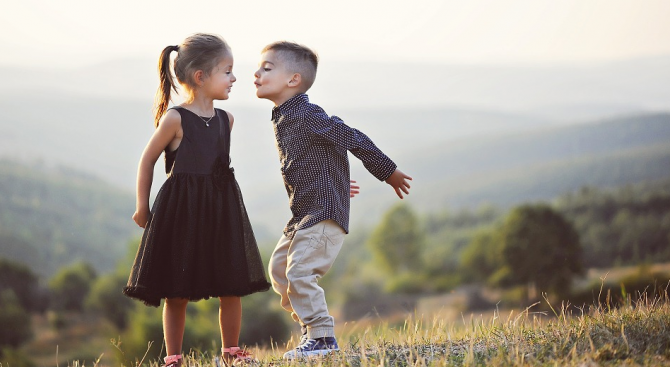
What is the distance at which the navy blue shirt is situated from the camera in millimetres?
3686

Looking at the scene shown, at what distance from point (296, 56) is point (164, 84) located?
704 millimetres

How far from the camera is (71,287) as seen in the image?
34.0 metres

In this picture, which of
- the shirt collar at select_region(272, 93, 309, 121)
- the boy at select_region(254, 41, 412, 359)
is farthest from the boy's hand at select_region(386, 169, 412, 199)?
the shirt collar at select_region(272, 93, 309, 121)

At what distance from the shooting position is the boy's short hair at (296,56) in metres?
3.86

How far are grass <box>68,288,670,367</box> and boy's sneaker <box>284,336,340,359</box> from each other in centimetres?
7

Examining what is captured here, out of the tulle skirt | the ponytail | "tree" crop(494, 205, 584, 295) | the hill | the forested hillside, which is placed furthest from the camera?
the forested hillside

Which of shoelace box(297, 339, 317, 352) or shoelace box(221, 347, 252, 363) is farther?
shoelace box(221, 347, 252, 363)

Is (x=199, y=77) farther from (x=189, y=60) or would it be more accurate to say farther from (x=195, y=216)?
(x=195, y=216)

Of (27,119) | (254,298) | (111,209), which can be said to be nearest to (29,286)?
(111,209)

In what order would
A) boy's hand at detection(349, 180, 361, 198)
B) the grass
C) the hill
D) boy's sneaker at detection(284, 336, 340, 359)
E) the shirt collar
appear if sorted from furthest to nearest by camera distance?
the hill, boy's hand at detection(349, 180, 361, 198), the shirt collar, boy's sneaker at detection(284, 336, 340, 359), the grass

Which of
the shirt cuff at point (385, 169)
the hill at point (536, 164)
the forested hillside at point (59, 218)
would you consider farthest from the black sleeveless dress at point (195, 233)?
the forested hillside at point (59, 218)

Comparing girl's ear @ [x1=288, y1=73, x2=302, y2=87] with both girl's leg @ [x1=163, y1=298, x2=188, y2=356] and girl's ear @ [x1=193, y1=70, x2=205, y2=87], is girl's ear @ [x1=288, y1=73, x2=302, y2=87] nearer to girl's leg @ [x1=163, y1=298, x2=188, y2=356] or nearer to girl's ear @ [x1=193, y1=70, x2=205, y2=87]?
girl's ear @ [x1=193, y1=70, x2=205, y2=87]

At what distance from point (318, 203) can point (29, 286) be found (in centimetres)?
3342

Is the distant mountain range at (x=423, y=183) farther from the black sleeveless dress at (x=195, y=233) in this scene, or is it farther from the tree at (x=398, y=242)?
the black sleeveless dress at (x=195, y=233)
